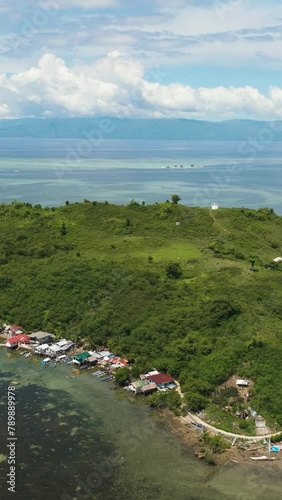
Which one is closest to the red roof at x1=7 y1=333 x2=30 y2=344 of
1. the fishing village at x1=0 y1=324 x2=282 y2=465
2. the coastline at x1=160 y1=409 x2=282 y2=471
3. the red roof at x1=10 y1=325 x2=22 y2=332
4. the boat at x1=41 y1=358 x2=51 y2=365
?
the fishing village at x1=0 y1=324 x2=282 y2=465

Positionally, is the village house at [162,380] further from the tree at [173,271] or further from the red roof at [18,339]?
the tree at [173,271]

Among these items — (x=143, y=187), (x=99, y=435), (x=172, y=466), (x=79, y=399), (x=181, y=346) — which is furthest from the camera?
(x=143, y=187)

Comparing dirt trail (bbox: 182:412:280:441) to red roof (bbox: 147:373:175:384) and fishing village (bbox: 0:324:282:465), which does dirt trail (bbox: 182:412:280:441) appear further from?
red roof (bbox: 147:373:175:384)

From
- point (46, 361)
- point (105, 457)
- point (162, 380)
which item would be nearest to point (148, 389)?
point (162, 380)

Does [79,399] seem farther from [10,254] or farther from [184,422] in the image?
[10,254]

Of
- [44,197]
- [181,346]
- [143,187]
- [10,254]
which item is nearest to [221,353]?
[181,346]

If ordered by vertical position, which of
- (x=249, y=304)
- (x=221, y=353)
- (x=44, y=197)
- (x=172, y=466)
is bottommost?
(x=172, y=466)

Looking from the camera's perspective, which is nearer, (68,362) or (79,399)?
(79,399)

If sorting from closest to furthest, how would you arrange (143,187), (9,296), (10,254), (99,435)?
(99,435) → (9,296) → (10,254) → (143,187)
